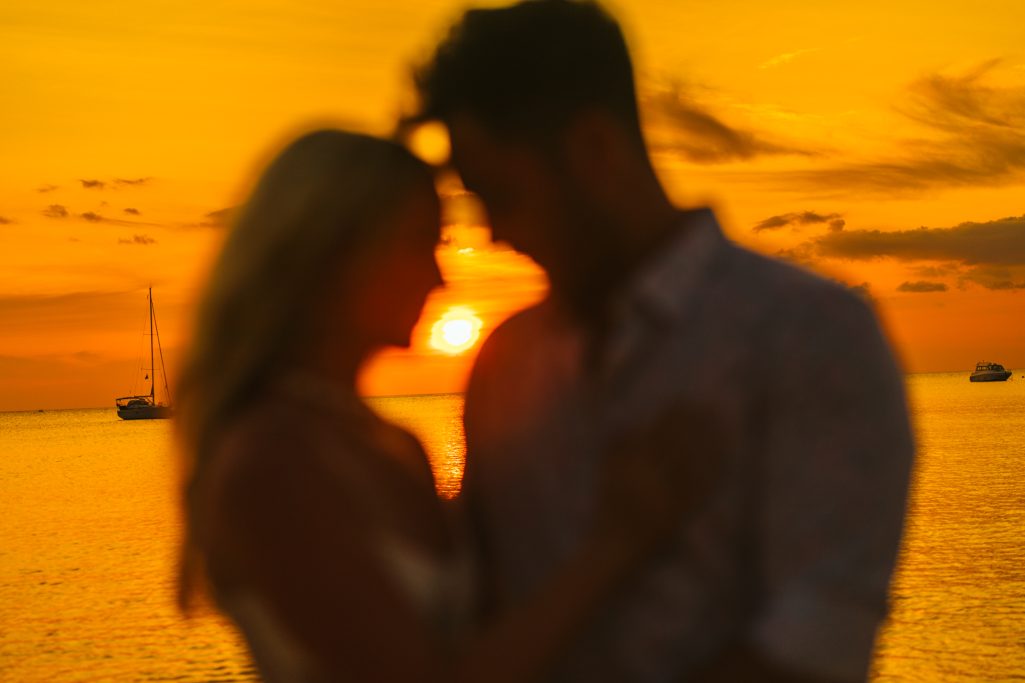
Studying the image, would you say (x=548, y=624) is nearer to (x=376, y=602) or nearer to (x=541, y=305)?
(x=376, y=602)

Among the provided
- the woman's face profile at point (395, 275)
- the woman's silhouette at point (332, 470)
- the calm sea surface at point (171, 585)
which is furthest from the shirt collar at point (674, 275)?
the calm sea surface at point (171, 585)

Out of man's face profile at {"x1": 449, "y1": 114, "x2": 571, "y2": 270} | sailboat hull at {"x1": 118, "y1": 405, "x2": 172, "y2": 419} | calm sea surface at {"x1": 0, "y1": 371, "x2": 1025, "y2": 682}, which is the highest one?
man's face profile at {"x1": 449, "y1": 114, "x2": 571, "y2": 270}

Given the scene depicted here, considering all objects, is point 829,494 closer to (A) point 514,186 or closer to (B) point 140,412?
(A) point 514,186

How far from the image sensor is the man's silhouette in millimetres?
2172

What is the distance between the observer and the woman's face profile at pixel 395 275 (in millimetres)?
2648

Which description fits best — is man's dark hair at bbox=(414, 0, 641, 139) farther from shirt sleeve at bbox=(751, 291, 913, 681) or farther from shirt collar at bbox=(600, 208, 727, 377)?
shirt sleeve at bbox=(751, 291, 913, 681)

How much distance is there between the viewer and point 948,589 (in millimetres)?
37125

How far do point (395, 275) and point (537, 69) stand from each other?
636mm

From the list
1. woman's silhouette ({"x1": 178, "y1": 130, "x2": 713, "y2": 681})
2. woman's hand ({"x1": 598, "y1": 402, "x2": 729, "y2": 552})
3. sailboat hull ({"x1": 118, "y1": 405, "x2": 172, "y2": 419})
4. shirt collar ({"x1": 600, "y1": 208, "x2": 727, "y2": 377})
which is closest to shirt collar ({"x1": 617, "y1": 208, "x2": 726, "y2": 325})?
shirt collar ({"x1": 600, "y1": 208, "x2": 727, "y2": 377})

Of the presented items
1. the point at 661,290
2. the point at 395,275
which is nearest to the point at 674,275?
the point at 661,290

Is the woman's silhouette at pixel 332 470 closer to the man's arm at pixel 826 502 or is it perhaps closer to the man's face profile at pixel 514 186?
the man's face profile at pixel 514 186

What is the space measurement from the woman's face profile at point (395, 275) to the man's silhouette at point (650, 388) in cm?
16

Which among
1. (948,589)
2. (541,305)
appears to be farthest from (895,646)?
(541,305)

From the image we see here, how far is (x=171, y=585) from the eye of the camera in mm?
5773
